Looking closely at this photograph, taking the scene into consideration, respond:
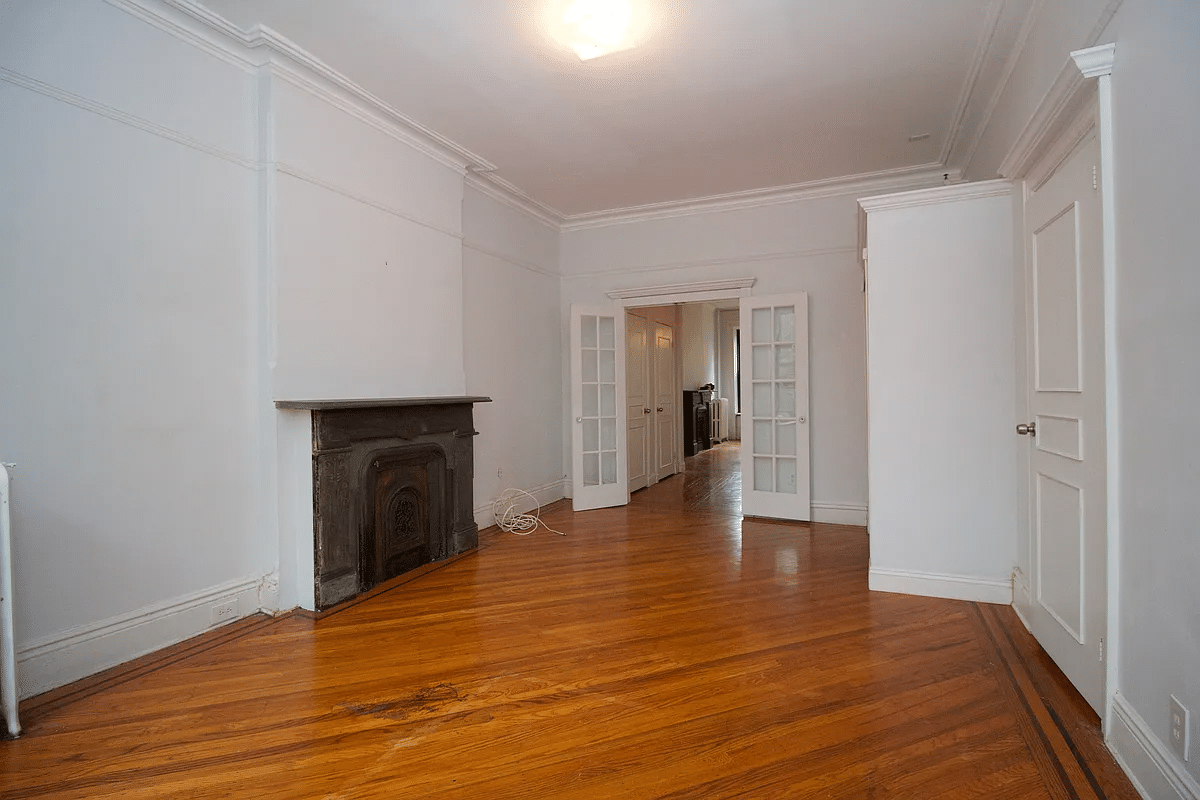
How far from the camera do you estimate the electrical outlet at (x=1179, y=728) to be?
1.54 m

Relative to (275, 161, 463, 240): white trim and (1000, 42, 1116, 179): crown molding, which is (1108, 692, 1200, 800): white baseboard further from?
(275, 161, 463, 240): white trim

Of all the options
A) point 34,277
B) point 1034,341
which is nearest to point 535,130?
point 34,277

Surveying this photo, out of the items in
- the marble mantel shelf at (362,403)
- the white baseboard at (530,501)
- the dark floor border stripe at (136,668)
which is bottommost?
the dark floor border stripe at (136,668)

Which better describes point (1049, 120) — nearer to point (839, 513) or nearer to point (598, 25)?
point (598, 25)

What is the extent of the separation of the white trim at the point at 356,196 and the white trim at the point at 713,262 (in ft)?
6.43

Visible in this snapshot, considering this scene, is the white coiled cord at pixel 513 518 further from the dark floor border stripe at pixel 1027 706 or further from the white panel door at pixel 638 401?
the dark floor border stripe at pixel 1027 706

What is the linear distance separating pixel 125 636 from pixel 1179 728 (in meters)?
3.81

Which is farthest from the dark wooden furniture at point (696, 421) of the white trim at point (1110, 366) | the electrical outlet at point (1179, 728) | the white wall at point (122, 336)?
the electrical outlet at point (1179, 728)

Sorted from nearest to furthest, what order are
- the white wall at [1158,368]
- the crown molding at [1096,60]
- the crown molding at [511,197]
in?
the white wall at [1158,368]
the crown molding at [1096,60]
the crown molding at [511,197]

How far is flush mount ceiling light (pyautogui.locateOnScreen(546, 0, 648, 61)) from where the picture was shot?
2896 millimetres

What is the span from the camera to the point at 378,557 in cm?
370

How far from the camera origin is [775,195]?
5.62 m

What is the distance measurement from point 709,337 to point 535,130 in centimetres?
896

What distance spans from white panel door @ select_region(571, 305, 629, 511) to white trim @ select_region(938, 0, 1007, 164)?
316 centimetres
